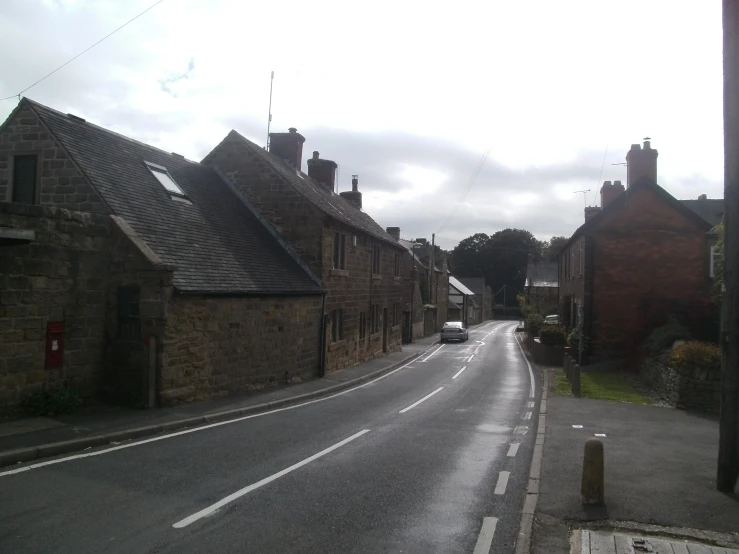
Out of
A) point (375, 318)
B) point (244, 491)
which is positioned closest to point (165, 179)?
point (244, 491)

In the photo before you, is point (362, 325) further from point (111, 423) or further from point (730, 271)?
point (730, 271)

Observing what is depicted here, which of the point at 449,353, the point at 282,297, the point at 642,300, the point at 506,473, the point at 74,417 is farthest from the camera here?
the point at 449,353

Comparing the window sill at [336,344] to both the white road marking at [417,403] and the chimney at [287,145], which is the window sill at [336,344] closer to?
the white road marking at [417,403]

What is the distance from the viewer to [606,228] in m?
27.0

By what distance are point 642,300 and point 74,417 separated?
23585 millimetres

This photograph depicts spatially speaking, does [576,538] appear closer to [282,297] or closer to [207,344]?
[207,344]

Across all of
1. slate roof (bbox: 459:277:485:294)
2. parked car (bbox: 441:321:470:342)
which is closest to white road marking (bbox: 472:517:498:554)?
parked car (bbox: 441:321:470:342)

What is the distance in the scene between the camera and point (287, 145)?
2859cm

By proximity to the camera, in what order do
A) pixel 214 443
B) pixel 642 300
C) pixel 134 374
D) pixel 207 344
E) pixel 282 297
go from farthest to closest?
pixel 642 300, pixel 282 297, pixel 207 344, pixel 134 374, pixel 214 443

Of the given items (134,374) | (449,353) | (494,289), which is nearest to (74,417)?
(134,374)

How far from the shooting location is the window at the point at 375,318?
29.6m

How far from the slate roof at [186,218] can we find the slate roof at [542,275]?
55.3 meters

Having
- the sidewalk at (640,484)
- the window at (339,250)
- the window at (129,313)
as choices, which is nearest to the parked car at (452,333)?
the window at (339,250)

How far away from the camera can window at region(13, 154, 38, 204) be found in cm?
1431
